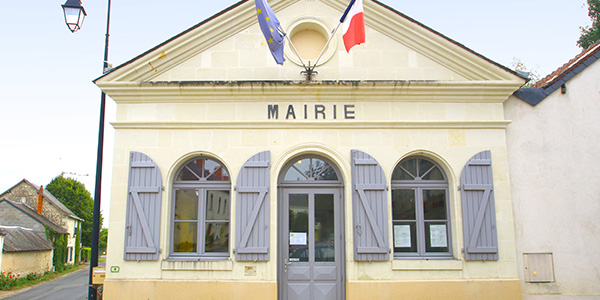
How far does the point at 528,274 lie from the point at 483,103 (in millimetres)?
3132

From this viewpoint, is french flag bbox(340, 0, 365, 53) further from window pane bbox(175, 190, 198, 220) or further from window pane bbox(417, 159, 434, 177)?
window pane bbox(175, 190, 198, 220)

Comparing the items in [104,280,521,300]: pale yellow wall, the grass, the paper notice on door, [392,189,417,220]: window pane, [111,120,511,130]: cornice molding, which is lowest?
the grass

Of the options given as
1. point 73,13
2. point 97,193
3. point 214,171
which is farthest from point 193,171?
point 73,13

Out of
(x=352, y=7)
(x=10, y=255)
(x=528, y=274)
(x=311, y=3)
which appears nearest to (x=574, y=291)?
(x=528, y=274)

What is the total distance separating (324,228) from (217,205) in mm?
1973

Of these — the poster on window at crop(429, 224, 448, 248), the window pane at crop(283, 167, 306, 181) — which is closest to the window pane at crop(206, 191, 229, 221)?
the window pane at crop(283, 167, 306, 181)

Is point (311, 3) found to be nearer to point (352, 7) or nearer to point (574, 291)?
point (352, 7)

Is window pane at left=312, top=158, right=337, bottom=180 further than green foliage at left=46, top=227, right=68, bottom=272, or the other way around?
green foliage at left=46, top=227, right=68, bottom=272

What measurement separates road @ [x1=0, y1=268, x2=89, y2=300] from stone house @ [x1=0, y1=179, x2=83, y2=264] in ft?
30.6

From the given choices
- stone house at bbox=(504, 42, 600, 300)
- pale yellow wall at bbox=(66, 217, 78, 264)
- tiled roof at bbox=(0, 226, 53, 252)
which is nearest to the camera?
stone house at bbox=(504, 42, 600, 300)

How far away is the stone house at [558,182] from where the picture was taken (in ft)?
25.4

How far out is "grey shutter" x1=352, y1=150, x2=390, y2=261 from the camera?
7531 mm

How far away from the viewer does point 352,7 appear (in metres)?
7.37

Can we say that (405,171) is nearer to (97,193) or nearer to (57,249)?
(97,193)
